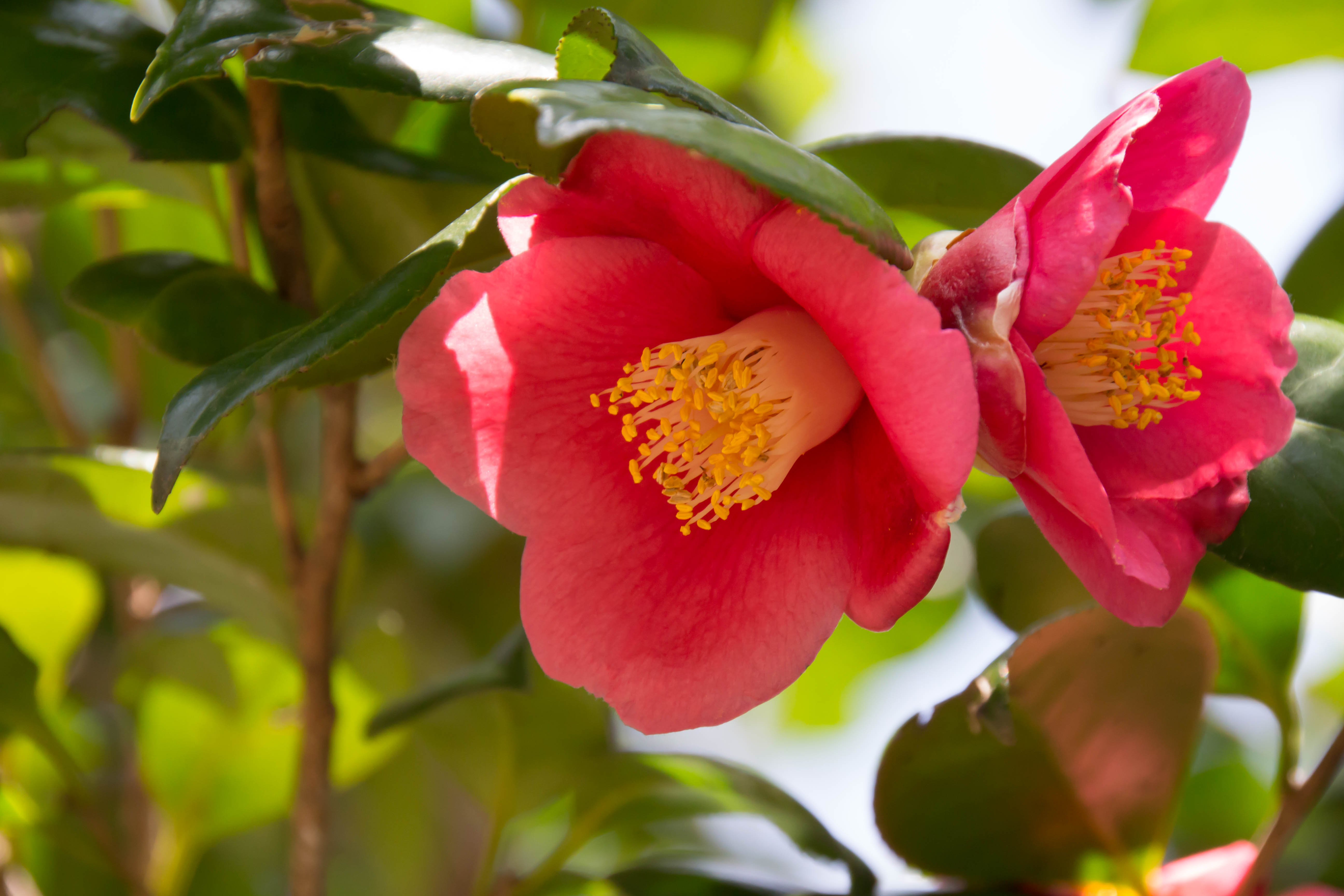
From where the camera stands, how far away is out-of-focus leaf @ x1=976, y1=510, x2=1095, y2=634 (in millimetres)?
755

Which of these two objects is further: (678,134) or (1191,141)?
(1191,141)

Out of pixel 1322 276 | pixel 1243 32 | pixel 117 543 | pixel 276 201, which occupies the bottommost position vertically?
pixel 117 543

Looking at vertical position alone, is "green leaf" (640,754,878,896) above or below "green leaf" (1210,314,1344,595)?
below

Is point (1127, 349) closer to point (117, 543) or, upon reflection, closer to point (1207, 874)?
point (1207, 874)

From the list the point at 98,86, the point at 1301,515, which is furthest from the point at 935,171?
the point at 98,86

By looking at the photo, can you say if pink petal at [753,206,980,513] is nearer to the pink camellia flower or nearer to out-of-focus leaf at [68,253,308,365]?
the pink camellia flower

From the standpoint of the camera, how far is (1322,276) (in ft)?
2.50

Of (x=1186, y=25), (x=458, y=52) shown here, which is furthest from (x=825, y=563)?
(x=1186, y=25)

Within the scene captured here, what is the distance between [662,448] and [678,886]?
1.39ft

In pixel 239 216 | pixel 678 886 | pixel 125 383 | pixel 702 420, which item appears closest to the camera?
pixel 702 420

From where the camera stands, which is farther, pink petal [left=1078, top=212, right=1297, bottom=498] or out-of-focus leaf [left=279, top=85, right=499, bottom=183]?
out-of-focus leaf [left=279, top=85, right=499, bottom=183]

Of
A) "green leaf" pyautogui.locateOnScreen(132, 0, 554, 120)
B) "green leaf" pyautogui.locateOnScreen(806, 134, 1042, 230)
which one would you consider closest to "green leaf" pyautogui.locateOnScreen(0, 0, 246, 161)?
"green leaf" pyautogui.locateOnScreen(132, 0, 554, 120)

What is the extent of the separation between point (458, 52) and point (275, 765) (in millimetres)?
843

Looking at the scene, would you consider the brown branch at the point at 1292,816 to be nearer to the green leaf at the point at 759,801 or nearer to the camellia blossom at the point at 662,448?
the green leaf at the point at 759,801
